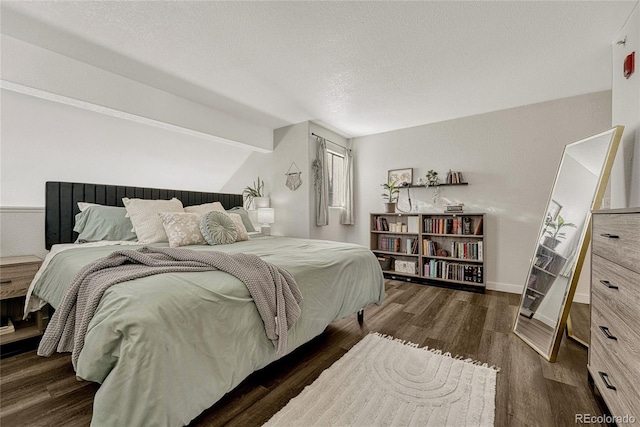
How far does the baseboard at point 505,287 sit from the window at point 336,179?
254 centimetres

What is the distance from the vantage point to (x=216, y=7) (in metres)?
1.77

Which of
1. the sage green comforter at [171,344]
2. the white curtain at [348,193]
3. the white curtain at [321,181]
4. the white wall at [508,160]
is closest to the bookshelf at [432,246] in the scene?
the white wall at [508,160]

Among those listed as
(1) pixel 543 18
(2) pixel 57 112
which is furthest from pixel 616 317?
(2) pixel 57 112

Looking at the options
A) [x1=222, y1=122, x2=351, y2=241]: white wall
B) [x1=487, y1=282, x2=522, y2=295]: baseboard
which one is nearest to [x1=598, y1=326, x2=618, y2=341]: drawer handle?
[x1=487, y1=282, x2=522, y2=295]: baseboard

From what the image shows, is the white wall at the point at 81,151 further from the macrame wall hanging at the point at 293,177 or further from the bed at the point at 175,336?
the bed at the point at 175,336

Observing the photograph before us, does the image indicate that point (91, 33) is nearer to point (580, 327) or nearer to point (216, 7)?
point (216, 7)

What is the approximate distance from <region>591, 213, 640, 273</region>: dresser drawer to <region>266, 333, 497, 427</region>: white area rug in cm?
94

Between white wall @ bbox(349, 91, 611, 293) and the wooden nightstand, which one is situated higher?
white wall @ bbox(349, 91, 611, 293)

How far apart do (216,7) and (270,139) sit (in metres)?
2.54

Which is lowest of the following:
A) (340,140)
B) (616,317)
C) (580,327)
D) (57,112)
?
(580,327)

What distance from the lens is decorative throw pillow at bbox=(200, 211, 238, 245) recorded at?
258 cm

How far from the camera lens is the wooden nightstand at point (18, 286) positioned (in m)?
1.94

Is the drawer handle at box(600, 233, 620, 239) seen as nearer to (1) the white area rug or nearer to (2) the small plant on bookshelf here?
(1) the white area rug

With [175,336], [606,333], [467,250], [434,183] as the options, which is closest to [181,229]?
[175,336]
